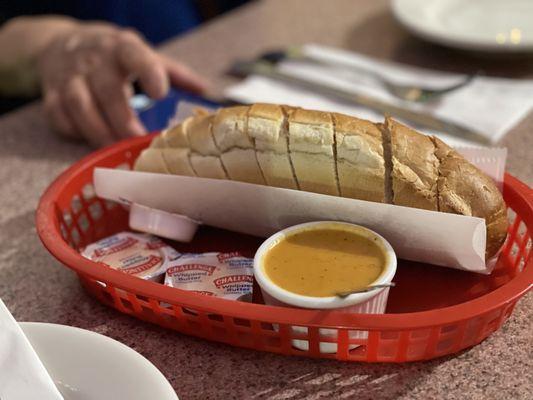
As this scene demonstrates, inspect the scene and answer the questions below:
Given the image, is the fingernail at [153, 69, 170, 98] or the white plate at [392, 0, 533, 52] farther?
the white plate at [392, 0, 533, 52]

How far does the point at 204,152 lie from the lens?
733 mm

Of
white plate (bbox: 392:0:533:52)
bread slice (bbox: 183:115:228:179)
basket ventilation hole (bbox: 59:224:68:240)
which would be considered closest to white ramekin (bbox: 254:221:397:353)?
bread slice (bbox: 183:115:228:179)

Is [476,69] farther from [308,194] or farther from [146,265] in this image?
[146,265]

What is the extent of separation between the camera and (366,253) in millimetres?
623

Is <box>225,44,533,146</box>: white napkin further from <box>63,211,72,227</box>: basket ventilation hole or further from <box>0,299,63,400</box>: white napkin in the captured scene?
<box>0,299,63,400</box>: white napkin

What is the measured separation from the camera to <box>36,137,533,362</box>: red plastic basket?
553 mm

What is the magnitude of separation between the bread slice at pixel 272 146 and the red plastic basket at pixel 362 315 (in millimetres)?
101

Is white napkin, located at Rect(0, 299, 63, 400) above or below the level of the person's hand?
below

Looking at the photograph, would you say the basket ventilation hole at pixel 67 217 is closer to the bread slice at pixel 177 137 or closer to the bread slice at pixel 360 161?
the bread slice at pixel 177 137

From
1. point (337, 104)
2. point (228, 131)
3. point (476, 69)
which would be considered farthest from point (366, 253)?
point (476, 69)

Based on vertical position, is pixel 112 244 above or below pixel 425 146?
below

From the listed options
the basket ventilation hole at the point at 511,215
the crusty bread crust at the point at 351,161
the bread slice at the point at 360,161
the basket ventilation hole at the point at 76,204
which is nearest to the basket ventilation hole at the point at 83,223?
the basket ventilation hole at the point at 76,204

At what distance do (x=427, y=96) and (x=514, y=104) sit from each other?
14cm

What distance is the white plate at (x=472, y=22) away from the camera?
1.17 metres
